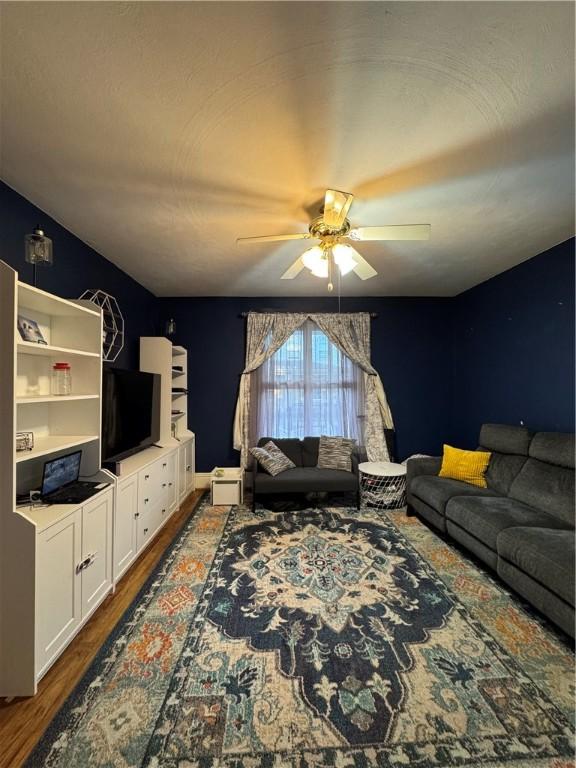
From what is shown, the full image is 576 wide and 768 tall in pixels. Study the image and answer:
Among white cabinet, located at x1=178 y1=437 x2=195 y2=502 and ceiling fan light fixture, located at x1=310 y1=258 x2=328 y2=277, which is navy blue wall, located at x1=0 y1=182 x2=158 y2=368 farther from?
ceiling fan light fixture, located at x1=310 y1=258 x2=328 y2=277

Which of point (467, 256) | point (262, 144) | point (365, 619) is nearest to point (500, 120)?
point (262, 144)

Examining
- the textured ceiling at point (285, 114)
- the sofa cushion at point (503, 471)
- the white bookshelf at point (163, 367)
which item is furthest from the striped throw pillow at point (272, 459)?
the textured ceiling at point (285, 114)

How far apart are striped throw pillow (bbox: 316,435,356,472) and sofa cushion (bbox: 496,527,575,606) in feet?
6.17

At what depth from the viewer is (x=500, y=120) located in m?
1.48

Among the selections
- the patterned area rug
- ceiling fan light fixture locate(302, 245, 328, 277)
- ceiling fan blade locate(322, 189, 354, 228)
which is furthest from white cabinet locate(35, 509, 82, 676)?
ceiling fan blade locate(322, 189, 354, 228)

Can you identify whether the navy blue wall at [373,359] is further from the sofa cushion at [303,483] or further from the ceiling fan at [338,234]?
the ceiling fan at [338,234]

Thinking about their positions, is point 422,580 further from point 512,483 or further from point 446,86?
point 446,86

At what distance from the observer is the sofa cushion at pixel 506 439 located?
9.89ft

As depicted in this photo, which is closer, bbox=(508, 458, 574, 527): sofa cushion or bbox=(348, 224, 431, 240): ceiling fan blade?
bbox=(348, 224, 431, 240): ceiling fan blade

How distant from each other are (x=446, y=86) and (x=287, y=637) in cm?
282

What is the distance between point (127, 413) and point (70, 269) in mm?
1295

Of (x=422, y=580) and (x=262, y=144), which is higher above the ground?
(x=262, y=144)

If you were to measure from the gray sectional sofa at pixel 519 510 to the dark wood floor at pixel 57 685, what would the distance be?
254cm

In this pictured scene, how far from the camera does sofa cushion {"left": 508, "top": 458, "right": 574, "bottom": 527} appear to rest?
2408mm
